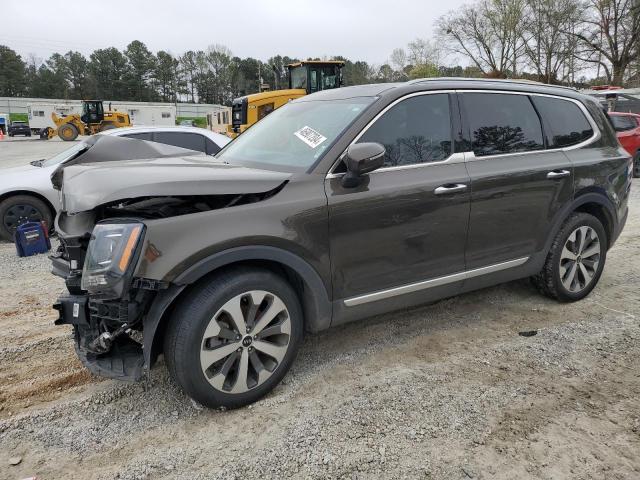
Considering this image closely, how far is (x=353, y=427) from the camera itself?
2.67m

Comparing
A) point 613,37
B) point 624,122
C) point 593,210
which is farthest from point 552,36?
point 593,210

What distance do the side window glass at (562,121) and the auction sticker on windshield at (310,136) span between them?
78.3 inches

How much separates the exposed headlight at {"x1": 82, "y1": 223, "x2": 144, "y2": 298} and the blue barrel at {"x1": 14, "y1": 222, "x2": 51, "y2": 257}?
4424 millimetres

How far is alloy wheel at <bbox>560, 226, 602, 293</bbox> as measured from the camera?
13.8 feet

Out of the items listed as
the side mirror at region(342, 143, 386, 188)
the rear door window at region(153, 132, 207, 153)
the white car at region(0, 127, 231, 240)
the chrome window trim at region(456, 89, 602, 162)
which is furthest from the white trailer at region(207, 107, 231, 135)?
the side mirror at region(342, 143, 386, 188)

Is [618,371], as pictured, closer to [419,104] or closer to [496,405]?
[496,405]

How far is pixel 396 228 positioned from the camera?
3.17m

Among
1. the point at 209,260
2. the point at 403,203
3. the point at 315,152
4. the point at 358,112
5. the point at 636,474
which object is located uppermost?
the point at 358,112

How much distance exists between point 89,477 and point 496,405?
2.23 metres

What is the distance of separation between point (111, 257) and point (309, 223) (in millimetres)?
1104

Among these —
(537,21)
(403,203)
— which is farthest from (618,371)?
(537,21)

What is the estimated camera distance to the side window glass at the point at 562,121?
406cm

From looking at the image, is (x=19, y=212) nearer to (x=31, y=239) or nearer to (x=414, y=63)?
(x=31, y=239)

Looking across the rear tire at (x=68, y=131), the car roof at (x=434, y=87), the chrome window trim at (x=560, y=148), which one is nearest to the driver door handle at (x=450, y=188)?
the chrome window trim at (x=560, y=148)
